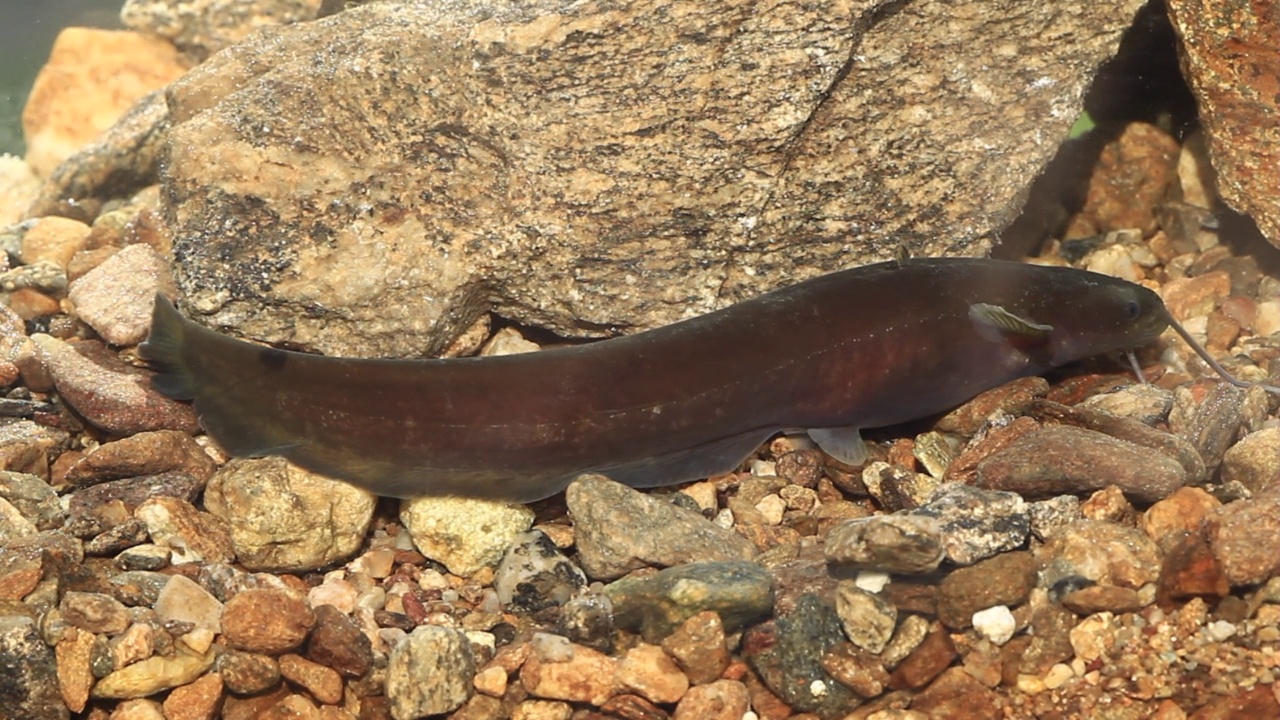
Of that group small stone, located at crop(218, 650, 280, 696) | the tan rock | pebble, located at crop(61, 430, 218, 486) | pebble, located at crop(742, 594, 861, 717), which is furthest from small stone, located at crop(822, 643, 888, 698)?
the tan rock

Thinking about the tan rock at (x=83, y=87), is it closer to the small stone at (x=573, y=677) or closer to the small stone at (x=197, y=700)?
the small stone at (x=197, y=700)

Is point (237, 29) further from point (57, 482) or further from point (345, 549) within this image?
point (345, 549)

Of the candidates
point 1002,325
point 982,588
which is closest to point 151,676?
point 982,588

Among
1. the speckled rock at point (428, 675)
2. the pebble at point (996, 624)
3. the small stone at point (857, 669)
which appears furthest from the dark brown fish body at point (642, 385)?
the pebble at point (996, 624)

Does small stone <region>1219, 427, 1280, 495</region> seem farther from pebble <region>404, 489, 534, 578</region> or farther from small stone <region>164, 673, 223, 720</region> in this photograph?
small stone <region>164, 673, 223, 720</region>

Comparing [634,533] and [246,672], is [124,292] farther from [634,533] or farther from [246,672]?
[634,533]
